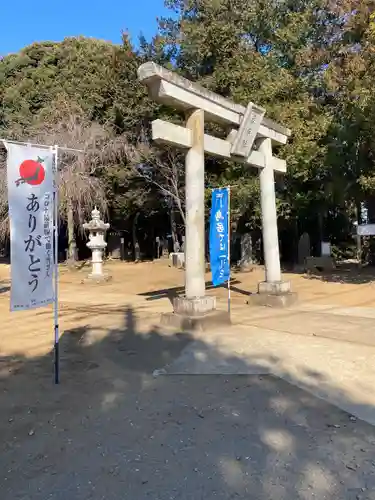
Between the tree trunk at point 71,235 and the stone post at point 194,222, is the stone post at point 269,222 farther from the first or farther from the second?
the tree trunk at point 71,235

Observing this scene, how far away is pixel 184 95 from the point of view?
274 inches

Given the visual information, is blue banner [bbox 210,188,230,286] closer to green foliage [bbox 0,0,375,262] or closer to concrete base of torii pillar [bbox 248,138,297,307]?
concrete base of torii pillar [bbox 248,138,297,307]

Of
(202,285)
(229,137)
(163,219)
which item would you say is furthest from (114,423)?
(163,219)

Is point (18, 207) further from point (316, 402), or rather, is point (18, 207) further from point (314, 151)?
point (314, 151)

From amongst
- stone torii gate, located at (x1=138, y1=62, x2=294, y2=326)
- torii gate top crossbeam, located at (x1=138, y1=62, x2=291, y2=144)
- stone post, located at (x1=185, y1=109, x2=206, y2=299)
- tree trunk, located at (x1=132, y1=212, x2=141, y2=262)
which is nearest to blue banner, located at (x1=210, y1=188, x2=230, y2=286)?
stone torii gate, located at (x1=138, y1=62, x2=294, y2=326)

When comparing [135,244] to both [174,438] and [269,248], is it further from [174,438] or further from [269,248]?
[174,438]

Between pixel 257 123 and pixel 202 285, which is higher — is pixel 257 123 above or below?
above

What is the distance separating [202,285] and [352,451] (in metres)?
4.27

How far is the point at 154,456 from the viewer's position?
3.07m

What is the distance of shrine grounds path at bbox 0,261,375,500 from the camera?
A: 2746mm

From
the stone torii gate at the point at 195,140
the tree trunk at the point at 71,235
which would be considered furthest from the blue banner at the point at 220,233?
the tree trunk at the point at 71,235

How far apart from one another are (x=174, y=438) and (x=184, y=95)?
208 inches

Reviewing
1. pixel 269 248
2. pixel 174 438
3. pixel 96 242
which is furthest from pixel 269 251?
pixel 96 242

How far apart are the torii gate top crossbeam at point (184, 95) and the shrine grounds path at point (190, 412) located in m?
3.60
